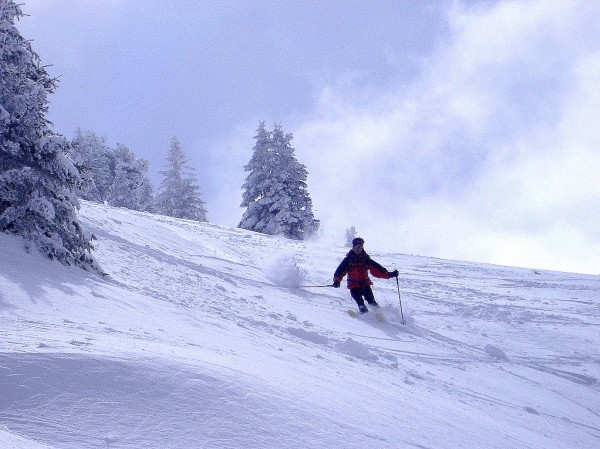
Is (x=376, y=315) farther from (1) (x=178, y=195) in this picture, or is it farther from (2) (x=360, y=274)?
(1) (x=178, y=195)

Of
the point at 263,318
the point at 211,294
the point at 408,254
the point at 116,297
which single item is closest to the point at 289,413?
the point at 116,297

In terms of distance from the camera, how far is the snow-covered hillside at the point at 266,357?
3.92 meters

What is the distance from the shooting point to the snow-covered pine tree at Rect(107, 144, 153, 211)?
52188 mm

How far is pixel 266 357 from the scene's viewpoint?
673 centimetres

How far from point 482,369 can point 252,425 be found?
6.52m

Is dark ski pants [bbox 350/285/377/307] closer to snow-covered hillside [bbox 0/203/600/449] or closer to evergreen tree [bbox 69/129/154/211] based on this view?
snow-covered hillside [bbox 0/203/600/449]

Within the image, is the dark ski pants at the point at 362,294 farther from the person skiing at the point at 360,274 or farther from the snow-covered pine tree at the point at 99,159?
the snow-covered pine tree at the point at 99,159

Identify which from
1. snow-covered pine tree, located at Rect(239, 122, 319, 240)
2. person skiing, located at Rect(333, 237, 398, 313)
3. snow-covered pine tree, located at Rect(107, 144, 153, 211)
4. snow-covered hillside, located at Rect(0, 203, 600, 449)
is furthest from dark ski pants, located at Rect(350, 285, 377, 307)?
snow-covered pine tree, located at Rect(107, 144, 153, 211)

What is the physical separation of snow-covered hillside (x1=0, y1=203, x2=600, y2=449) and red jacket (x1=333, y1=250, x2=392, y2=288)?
58cm

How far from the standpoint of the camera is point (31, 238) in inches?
343

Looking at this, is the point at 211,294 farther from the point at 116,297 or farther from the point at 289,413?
the point at 289,413

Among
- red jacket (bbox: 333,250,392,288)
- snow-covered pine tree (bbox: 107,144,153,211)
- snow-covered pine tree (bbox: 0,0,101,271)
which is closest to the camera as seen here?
Result: snow-covered pine tree (bbox: 0,0,101,271)

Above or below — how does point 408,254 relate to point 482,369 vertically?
above

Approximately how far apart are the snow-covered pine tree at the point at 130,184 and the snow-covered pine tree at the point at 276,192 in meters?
16.6
